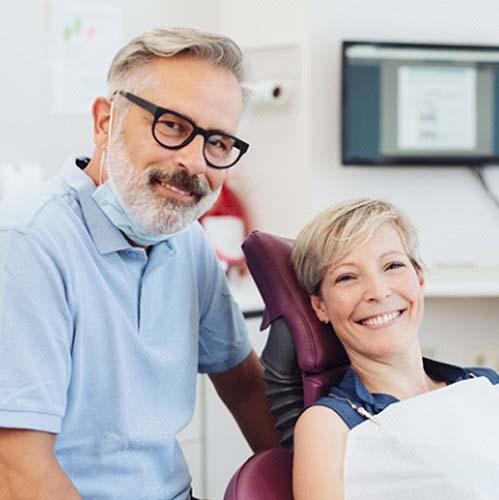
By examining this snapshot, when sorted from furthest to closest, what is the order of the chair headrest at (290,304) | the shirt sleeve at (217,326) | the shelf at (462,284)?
the shelf at (462,284) → the shirt sleeve at (217,326) → the chair headrest at (290,304)

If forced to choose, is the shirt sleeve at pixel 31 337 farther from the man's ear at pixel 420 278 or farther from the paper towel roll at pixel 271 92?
the paper towel roll at pixel 271 92

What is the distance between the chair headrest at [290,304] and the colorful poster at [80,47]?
4.59ft

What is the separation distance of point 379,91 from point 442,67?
0.24 metres

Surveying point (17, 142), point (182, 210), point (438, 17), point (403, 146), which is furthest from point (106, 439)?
point (438, 17)

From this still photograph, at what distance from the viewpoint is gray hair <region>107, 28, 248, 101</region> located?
4.71ft

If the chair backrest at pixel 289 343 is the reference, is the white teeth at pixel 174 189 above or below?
above

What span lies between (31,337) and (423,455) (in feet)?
2.21

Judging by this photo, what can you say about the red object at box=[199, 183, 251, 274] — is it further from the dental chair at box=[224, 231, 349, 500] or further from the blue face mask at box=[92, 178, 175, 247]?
the blue face mask at box=[92, 178, 175, 247]

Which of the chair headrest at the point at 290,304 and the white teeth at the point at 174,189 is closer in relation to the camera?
the white teeth at the point at 174,189

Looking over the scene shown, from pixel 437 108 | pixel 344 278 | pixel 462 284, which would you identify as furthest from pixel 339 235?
Answer: pixel 437 108

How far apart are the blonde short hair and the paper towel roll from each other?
120cm

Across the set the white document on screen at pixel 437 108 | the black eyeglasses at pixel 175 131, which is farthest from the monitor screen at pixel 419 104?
the black eyeglasses at pixel 175 131

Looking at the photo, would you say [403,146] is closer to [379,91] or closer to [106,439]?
[379,91]

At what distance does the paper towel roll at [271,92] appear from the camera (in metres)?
2.80
